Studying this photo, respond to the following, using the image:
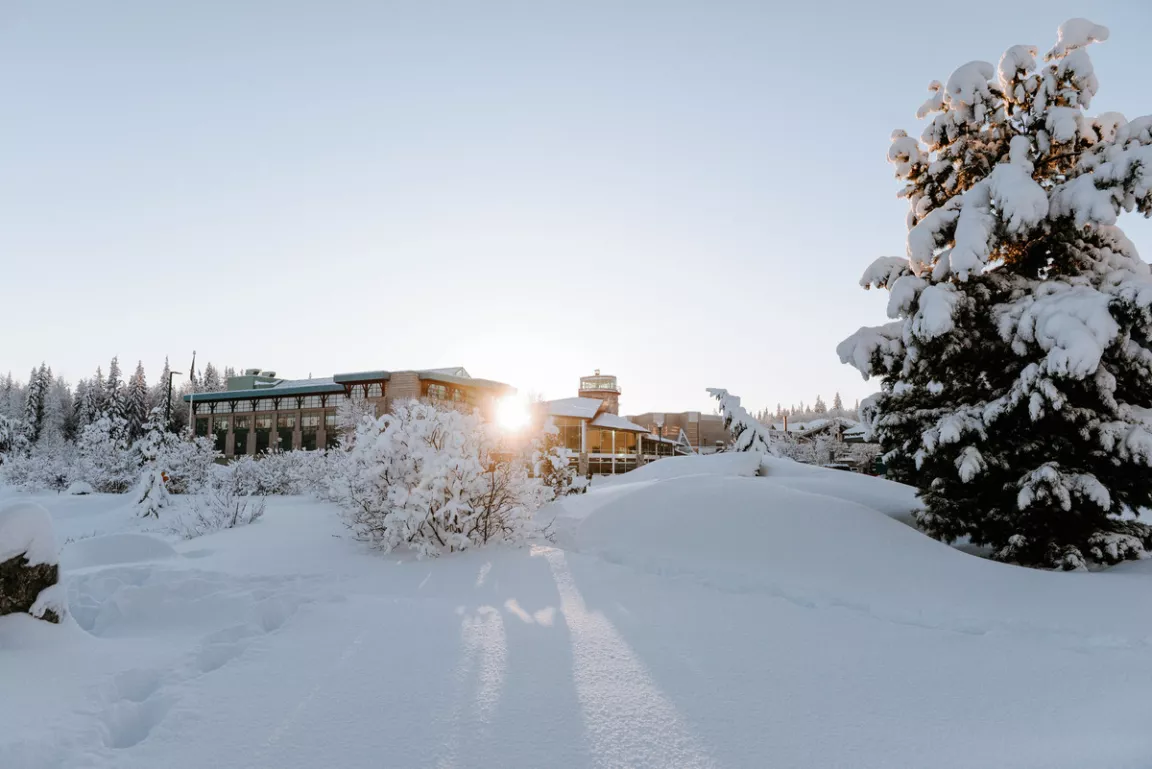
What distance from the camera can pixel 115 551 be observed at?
25.0ft

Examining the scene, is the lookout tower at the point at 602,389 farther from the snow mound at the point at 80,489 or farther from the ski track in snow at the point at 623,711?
the ski track in snow at the point at 623,711

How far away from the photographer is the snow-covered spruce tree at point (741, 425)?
70.2 feet

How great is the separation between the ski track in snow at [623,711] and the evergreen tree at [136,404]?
71.4 m

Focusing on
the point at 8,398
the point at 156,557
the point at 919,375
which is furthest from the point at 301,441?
the point at 8,398

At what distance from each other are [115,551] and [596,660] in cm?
695

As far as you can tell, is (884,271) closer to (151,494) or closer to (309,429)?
(151,494)

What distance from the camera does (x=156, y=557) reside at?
299 inches

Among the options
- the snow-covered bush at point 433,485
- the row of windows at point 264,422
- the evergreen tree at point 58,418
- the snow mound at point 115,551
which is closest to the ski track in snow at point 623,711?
the snow-covered bush at point 433,485

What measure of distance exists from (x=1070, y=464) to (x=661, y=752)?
6.96m

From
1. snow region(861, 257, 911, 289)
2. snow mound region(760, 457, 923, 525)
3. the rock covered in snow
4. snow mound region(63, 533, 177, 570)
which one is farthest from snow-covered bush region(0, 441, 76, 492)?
snow region(861, 257, 911, 289)

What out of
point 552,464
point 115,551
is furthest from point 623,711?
point 552,464

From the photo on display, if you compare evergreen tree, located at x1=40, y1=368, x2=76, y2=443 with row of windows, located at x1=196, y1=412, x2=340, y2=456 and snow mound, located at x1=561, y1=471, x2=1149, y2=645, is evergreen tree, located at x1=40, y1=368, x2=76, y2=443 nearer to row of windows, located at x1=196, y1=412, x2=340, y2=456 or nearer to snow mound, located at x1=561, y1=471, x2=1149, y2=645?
row of windows, located at x1=196, y1=412, x2=340, y2=456

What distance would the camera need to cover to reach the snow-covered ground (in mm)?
2922

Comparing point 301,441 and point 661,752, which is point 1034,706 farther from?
point 301,441
